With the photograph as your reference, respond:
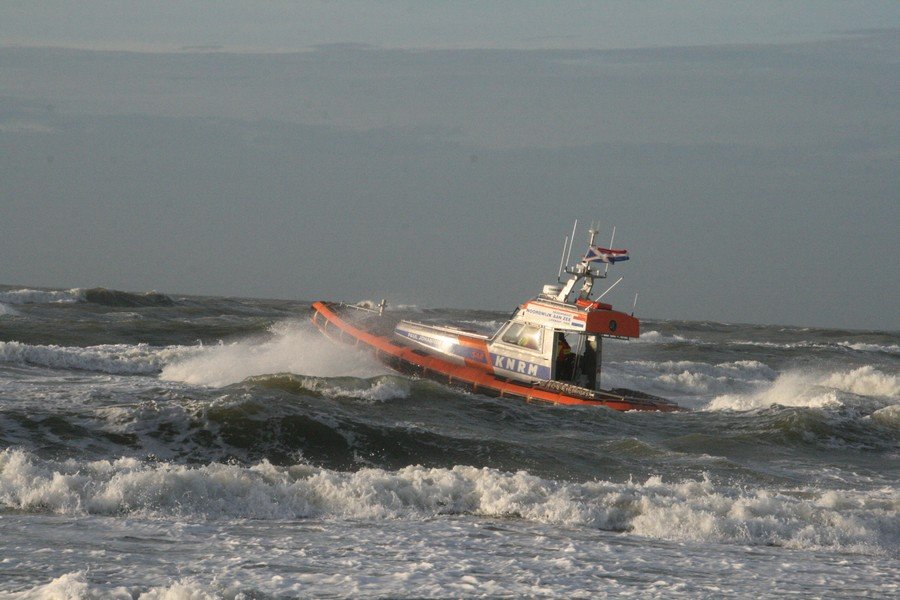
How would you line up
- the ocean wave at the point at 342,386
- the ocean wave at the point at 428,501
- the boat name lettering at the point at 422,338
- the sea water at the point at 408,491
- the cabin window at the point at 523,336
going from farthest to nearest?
the boat name lettering at the point at 422,338, the cabin window at the point at 523,336, the ocean wave at the point at 342,386, the ocean wave at the point at 428,501, the sea water at the point at 408,491

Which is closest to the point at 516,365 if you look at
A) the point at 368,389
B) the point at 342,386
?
the point at 368,389

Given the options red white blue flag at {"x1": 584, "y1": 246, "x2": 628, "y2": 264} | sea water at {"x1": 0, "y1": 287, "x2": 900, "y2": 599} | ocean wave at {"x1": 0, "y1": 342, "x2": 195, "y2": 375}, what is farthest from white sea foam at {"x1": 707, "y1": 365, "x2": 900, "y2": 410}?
ocean wave at {"x1": 0, "y1": 342, "x2": 195, "y2": 375}

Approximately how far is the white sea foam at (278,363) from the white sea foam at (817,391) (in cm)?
670

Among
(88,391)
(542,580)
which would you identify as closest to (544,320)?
(88,391)

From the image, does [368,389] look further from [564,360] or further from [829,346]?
[829,346]

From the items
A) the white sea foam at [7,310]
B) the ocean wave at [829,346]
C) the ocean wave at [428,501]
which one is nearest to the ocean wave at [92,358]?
the ocean wave at [428,501]

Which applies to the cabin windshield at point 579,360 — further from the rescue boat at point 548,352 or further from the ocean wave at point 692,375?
the ocean wave at point 692,375

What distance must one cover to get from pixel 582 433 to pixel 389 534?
21.0ft

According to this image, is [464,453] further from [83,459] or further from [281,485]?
[83,459]

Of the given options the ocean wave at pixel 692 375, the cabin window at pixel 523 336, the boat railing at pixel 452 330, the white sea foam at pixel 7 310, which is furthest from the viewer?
the white sea foam at pixel 7 310

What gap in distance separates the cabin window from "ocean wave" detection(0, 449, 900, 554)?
7.02 m

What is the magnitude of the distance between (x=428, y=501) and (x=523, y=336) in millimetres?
8055

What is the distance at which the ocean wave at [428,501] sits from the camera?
854cm

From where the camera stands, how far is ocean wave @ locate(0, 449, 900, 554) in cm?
854
